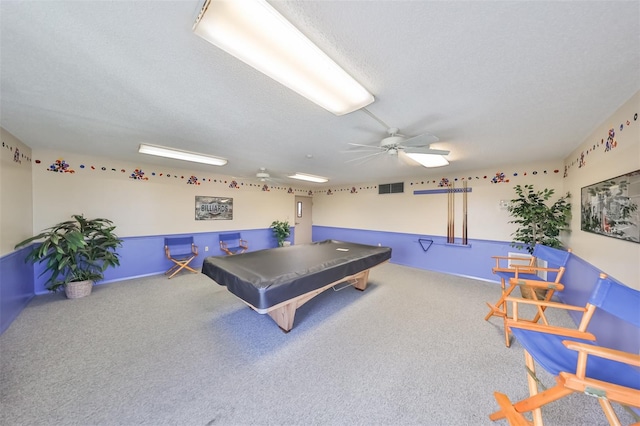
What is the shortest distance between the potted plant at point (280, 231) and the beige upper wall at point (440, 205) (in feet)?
5.48

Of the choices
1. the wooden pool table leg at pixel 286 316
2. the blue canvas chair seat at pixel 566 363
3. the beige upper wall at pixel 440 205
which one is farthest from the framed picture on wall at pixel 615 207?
the wooden pool table leg at pixel 286 316

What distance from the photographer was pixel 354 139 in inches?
102

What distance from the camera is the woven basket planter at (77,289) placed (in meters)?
3.08

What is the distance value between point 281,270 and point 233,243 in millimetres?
3576

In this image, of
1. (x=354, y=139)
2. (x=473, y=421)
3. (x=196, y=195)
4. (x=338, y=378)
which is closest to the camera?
(x=473, y=421)

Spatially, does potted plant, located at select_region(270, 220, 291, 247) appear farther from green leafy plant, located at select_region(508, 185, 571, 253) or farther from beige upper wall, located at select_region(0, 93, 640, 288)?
green leafy plant, located at select_region(508, 185, 571, 253)

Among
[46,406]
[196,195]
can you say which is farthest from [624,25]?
[196,195]

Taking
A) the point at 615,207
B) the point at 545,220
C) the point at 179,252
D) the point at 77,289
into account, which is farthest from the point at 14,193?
the point at 545,220

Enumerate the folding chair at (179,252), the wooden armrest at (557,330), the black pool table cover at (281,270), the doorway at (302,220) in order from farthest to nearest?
1. the doorway at (302,220)
2. the folding chair at (179,252)
3. the black pool table cover at (281,270)
4. the wooden armrest at (557,330)

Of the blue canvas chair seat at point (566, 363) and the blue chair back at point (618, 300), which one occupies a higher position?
the blue chair back at point (618, 300)

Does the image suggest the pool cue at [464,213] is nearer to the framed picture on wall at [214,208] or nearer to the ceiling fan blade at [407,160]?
the ceiling fan blade at [407,160]

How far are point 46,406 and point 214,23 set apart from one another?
262 cm

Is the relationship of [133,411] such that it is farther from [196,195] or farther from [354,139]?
[196,195]

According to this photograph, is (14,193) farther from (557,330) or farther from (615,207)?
(615,207)
